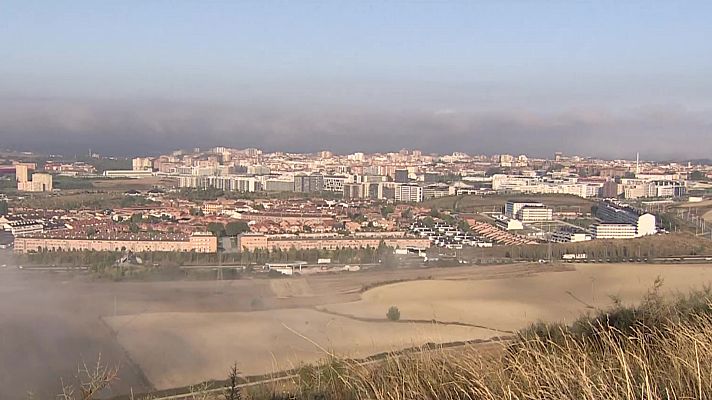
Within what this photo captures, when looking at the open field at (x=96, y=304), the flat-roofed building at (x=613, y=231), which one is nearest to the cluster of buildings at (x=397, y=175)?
the flat-roofed building at (x=613, y=231)

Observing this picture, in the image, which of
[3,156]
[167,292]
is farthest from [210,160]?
[167,292]

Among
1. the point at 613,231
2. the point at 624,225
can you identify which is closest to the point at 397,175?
the point at 624,225

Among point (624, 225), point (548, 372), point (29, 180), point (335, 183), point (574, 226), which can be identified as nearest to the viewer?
point (548, 372)

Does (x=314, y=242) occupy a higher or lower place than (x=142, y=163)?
lower

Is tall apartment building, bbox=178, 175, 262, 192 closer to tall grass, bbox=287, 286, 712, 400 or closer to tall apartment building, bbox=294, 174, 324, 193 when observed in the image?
tall apartment building, bbox=294, 174, 324, 193

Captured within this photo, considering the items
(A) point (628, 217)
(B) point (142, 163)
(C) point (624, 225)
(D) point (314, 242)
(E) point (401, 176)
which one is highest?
(B) point (142, 163)

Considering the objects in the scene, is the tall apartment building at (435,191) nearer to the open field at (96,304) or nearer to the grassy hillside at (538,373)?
the open field at (96,304)

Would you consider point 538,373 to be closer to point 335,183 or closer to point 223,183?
point 223,183
